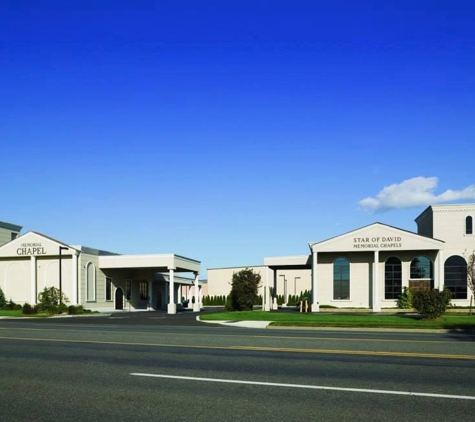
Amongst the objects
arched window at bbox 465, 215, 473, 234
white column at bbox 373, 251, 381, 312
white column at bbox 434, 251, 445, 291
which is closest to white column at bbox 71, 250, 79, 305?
white column at bbox 373, 251, 381, 312

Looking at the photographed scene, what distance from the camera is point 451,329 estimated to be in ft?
83.1

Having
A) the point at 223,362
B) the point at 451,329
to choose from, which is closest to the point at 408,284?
the point at 451,329

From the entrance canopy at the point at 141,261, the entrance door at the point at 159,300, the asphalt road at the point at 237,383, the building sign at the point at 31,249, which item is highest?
the building sign at the point at 31,249

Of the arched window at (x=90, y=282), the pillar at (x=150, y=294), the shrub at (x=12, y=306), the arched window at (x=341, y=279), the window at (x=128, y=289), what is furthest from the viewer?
the pillar at (x=150, y=294)

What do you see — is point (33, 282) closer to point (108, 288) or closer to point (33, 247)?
point (33, 247)

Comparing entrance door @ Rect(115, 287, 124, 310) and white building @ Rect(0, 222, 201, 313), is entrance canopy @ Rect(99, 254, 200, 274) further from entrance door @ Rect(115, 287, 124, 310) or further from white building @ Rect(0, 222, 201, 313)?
entrance door @ Rect(115, 287, 124, 310)

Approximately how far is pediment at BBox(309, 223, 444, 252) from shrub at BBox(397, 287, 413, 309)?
338cm

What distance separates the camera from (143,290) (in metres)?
61.5

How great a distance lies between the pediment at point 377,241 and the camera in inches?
1706

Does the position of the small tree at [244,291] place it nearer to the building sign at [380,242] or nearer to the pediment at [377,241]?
the pediment at [377,241]

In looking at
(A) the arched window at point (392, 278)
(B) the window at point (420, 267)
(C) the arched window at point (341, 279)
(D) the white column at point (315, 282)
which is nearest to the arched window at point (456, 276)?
(B) the window at point (420, 267)

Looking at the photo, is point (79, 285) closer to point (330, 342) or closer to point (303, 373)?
point (330, 342)

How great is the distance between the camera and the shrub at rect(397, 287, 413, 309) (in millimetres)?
44000

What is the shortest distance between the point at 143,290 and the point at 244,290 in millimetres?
21651
